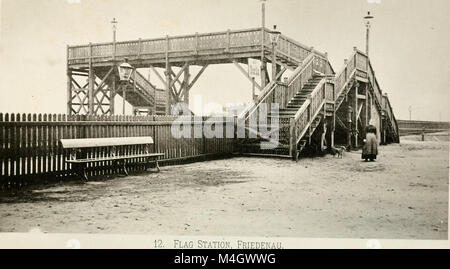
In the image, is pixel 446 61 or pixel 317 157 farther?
pixel 317 157

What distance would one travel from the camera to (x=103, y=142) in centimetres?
1112

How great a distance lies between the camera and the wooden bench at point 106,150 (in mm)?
10438

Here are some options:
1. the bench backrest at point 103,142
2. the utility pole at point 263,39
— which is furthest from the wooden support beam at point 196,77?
the bench backrest at point 103,142

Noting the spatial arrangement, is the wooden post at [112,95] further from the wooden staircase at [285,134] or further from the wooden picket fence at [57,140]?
the wooden picket fence at [57,140]

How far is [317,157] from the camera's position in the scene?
16125mm

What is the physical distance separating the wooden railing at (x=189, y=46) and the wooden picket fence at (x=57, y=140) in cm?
752

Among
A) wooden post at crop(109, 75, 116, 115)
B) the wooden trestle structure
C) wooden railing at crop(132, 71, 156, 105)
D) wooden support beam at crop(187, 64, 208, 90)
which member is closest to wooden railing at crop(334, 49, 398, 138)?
the wooden trestle structure

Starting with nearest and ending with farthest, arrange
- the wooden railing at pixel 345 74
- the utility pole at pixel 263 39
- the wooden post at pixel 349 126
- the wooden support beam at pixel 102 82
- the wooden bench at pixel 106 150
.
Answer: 1. the wooden bench at pixel 106 150
2. the wooden railing at pixel 345 74
3. the utility pole at pixel 263 39
4. the wooden post at pixel 349 126
5. the wooden support beam at pixel 102 82

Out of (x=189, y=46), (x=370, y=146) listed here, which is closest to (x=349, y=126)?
(x=370, y=146)

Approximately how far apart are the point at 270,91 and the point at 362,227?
35.4 feet

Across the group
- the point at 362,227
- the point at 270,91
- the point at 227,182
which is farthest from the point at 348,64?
the point at 362,227

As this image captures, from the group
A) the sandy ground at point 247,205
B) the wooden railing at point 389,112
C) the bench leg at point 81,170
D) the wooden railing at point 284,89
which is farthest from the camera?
the wooden railing at point 389,112

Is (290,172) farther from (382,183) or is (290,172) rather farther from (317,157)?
(317,157)

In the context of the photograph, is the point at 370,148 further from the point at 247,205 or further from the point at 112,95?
the point at 112,95
